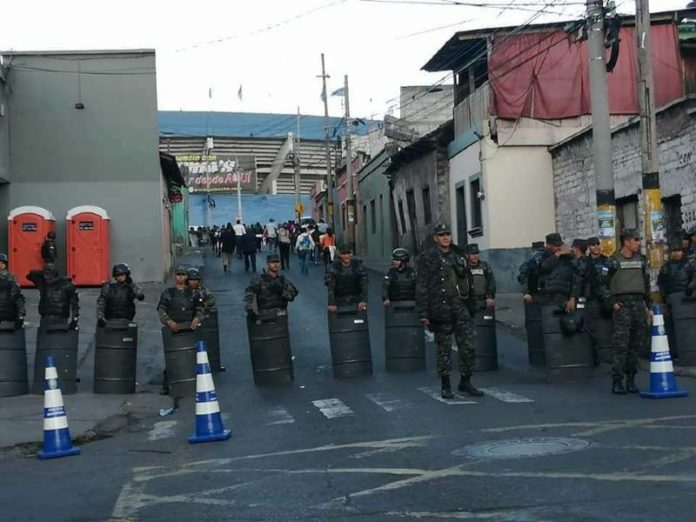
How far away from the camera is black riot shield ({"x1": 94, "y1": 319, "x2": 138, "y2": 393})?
43.7 feet

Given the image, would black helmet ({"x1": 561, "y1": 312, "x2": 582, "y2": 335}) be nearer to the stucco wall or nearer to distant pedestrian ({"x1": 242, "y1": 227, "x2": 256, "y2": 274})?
the stucco wall

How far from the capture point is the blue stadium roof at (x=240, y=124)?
76.2 meters

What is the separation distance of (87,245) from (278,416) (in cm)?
1762

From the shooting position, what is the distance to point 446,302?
36.4 ft

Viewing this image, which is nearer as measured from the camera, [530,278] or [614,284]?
[614,284]

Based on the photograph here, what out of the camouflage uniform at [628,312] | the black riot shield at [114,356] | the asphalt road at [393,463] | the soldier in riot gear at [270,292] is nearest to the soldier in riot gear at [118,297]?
the black riot shield at [114,356]

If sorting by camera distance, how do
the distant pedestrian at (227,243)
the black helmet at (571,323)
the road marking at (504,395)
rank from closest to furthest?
1. the road marking at (504,395)
2. the black helmet at (571,323)
3. the distant pedestrian at (227,243)

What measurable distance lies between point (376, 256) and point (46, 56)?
20.0 m

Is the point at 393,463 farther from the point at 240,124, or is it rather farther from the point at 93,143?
the point at 240,124

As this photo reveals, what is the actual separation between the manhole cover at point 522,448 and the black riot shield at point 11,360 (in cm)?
741

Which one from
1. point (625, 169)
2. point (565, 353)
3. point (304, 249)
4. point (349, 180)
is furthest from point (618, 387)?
point (349, 180)

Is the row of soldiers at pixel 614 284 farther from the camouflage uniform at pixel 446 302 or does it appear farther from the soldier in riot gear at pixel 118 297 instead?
the soldier in riot gear at pixel 118 297

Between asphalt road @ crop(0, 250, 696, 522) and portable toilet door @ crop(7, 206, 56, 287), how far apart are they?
15.8 m

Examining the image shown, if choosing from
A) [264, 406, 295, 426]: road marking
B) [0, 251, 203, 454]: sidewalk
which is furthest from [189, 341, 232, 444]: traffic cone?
[0, 251, 203, 454]: sidewalk
